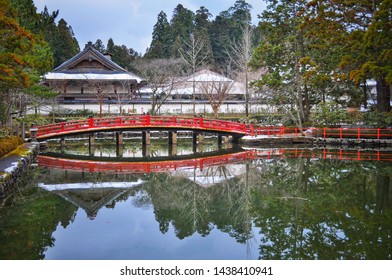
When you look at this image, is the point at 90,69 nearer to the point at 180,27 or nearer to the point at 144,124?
the point at 144,124

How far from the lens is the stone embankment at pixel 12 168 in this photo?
37.3ft

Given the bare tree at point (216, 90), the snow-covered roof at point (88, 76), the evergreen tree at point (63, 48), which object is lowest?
the bare tree at point (216, 90)

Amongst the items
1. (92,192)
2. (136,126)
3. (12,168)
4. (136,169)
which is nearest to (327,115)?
Answer: (136,126)

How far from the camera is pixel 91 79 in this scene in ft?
129

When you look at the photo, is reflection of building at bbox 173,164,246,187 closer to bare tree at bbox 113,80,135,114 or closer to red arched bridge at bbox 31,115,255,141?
red arched bridge at bbox 31,115,255,141

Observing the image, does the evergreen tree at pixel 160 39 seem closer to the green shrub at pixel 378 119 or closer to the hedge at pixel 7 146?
the green shrub at pixel 378 119

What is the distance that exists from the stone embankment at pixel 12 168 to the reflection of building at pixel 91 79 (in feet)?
75.3

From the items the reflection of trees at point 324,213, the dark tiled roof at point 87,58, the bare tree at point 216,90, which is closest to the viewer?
the reflection of trees at point 324,213

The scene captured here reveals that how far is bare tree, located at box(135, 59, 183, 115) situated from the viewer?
40.0m

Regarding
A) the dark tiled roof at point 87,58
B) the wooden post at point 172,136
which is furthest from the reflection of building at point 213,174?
the dark tiled roof at point 87,58

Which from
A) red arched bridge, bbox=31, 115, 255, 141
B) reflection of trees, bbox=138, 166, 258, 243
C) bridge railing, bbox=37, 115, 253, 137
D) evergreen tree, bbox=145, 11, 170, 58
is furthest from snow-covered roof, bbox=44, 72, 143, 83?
reflection of trees, bbox=138, 166, 258, 243

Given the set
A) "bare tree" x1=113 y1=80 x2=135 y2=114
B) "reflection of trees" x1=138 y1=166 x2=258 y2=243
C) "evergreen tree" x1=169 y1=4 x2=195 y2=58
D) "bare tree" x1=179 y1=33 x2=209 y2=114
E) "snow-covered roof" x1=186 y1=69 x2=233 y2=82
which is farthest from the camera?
"evergreen tree" x1=169 y1=4 x2=195 y2=58

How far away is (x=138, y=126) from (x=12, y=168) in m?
12.4

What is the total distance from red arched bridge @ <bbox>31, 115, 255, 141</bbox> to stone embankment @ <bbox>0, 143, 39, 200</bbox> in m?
6.12
